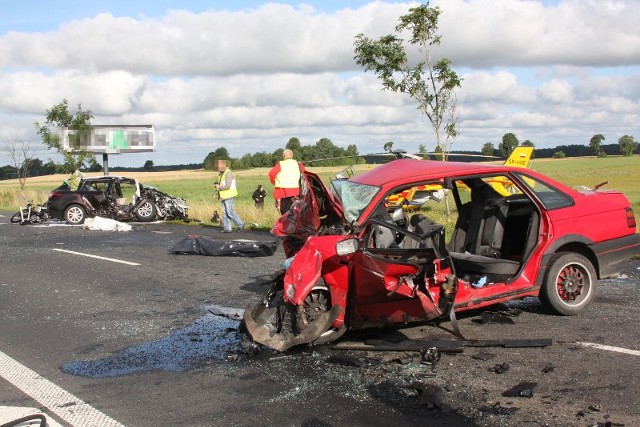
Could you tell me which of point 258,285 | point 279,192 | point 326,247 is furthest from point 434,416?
point 279,192

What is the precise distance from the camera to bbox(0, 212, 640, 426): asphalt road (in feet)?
15.1

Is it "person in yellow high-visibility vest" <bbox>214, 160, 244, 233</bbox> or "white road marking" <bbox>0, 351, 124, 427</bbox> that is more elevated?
"person in yellow high-visibility vest" <bbox>214, 160, 244, 233</bbox>

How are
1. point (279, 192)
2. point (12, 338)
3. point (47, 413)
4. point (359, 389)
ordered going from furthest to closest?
point (279, 192)
point (12, 338)
point (359, 389)
point (47, 413)

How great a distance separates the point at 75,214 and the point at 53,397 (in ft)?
58.8

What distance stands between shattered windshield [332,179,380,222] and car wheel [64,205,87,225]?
16.9 m

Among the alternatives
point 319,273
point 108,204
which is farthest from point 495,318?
point 108,204

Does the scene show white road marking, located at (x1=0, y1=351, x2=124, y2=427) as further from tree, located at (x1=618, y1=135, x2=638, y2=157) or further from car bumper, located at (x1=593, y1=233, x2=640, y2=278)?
tree, located at (x1=618, y1=135, x2=638, y2=157)

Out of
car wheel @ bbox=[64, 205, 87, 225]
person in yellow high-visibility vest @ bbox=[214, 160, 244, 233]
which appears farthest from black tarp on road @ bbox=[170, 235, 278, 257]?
car wheel @ bbox=[64, 205, 87, 225]

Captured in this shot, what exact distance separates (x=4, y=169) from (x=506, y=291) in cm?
9398

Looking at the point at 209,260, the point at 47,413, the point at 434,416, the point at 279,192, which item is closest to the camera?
the point at 434,416

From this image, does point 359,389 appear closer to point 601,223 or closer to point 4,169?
point 601,223

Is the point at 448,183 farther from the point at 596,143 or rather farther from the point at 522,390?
the point at 596,143

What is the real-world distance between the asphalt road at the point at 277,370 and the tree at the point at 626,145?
118 m

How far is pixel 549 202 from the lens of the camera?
7051mm
